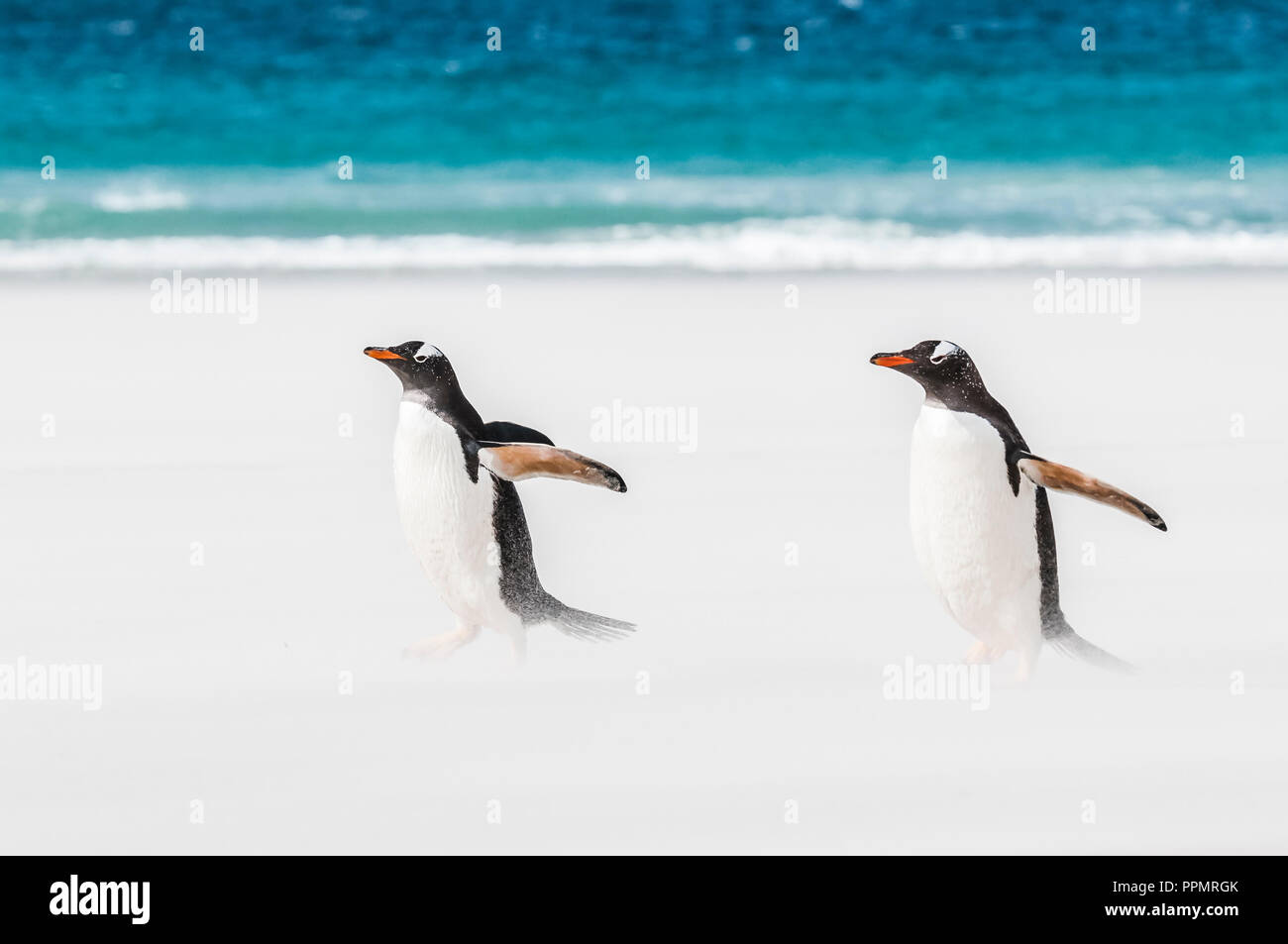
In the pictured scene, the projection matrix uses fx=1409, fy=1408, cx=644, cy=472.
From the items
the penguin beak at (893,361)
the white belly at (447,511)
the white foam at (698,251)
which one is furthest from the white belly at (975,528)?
the white foam at (698,251)

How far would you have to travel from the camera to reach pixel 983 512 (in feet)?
8.96

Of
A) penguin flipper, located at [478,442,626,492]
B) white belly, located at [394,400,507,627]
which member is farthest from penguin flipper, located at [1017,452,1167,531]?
white belly, located at [394,400,507,627]

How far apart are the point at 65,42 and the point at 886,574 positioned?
554 cm

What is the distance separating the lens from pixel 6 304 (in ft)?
15.7

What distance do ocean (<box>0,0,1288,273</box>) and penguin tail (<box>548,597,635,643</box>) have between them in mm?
2960

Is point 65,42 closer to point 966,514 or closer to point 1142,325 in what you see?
point 1142,325

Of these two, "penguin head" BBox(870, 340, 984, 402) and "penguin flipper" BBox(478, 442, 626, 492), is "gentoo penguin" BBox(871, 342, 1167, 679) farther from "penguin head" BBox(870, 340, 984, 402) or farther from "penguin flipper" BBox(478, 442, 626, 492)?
"penguin flipper" BBox(478, 442, 626, 492)

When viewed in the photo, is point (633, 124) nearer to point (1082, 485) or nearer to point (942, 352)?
point (942, 352)

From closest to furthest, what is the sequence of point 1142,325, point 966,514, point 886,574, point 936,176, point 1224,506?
point 966,514 < point 886,574 < point 1224,506 < point 1142,325 < point 936,176

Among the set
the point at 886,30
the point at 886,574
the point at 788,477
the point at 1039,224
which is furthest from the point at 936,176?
the point at 886,574

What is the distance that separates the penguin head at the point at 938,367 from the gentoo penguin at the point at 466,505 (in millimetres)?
697

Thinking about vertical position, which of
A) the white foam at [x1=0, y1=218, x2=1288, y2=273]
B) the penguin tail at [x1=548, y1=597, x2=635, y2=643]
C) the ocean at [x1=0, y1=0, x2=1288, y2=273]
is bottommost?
the penguin tail at [x1=548, y1=597, x2=635, y2=643]

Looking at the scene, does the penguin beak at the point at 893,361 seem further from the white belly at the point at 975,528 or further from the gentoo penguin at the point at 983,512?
the white belly at the point at 975,528

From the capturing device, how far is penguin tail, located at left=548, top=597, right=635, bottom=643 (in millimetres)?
2861
